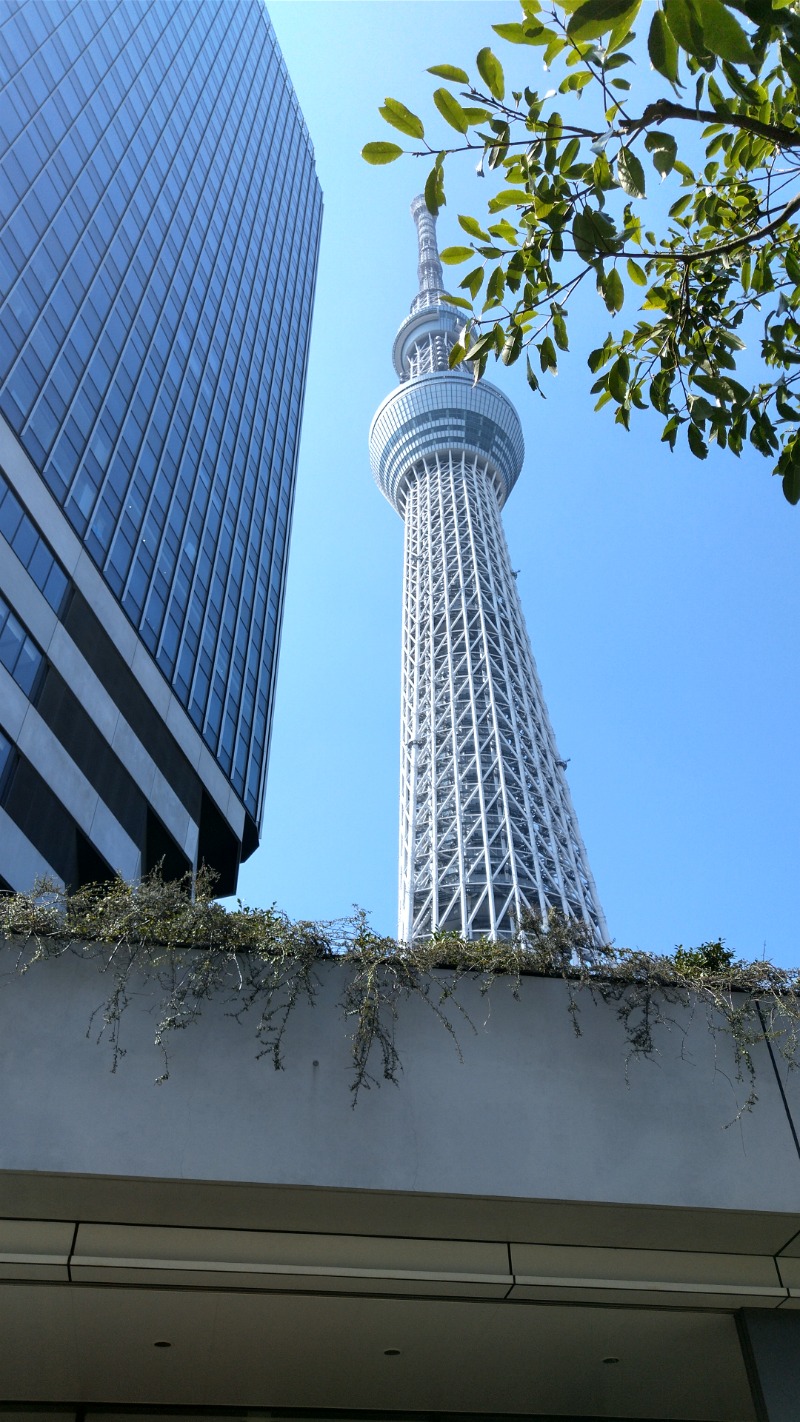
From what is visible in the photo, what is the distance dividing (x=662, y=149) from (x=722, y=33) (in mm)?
1233

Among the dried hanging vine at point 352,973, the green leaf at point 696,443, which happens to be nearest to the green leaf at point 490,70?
the green leaf at point 696,443

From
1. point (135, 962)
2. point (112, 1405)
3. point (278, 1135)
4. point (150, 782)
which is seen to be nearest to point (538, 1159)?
point (278, 1135)

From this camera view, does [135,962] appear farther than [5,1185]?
Yes

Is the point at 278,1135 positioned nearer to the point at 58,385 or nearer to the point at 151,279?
the point at 58,385

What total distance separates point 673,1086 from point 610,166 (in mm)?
4846

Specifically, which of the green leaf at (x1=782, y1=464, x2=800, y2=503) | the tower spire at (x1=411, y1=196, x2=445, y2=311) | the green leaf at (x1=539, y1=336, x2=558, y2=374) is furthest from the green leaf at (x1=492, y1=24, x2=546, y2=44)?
the tower spire at (x1=411, y1=196, x2=445, y2=311)

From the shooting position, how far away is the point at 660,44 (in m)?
3.69

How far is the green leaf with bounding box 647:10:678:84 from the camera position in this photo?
367cm

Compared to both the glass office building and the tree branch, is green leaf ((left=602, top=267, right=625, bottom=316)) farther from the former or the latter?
the glass office building

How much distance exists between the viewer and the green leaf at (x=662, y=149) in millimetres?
4672

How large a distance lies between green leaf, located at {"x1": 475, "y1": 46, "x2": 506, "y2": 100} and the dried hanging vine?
14.5 feet

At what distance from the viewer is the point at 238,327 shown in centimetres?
4859

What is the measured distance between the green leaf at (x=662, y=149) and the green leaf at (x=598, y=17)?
96 centimetres

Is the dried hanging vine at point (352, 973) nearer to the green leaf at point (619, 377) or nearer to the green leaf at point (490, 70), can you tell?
the green leaf at point (619, 377)
